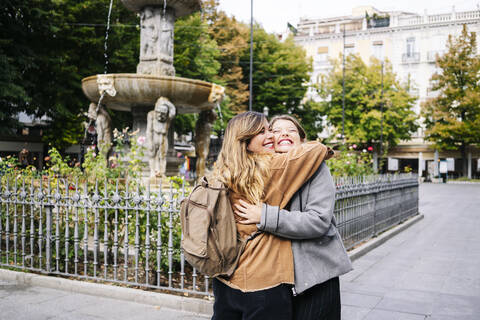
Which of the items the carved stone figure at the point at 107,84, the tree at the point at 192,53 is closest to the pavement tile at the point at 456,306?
the carved stone figure at the point at 107,84

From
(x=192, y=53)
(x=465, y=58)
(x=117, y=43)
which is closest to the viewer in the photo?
(x=117, y=43)

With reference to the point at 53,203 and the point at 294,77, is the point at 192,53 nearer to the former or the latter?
the point at 294,77

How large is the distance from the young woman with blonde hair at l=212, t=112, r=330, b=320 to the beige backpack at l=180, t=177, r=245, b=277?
68mm

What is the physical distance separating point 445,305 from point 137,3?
9.52 metres

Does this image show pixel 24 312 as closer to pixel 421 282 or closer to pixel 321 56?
pixel 421 282

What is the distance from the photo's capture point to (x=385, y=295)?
5.26 metres

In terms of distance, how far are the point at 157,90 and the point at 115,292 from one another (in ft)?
18.6

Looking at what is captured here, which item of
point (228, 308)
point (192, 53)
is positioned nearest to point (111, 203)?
point (228, 308)

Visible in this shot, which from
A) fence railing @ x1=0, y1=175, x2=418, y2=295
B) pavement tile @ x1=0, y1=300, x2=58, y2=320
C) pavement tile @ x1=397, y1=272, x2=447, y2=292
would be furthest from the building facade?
pavement tile @ x1=0, y1=300, x2=58, y2=320

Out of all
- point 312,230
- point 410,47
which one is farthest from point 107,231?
point 410,47

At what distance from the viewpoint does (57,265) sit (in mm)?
5387

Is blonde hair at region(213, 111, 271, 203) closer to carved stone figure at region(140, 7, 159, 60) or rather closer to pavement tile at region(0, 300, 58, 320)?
pavement tile at region(0, 300, 58, 320)

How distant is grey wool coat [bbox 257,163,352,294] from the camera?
7.53 feet

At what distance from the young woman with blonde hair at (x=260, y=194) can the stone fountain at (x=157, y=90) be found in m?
7.22
